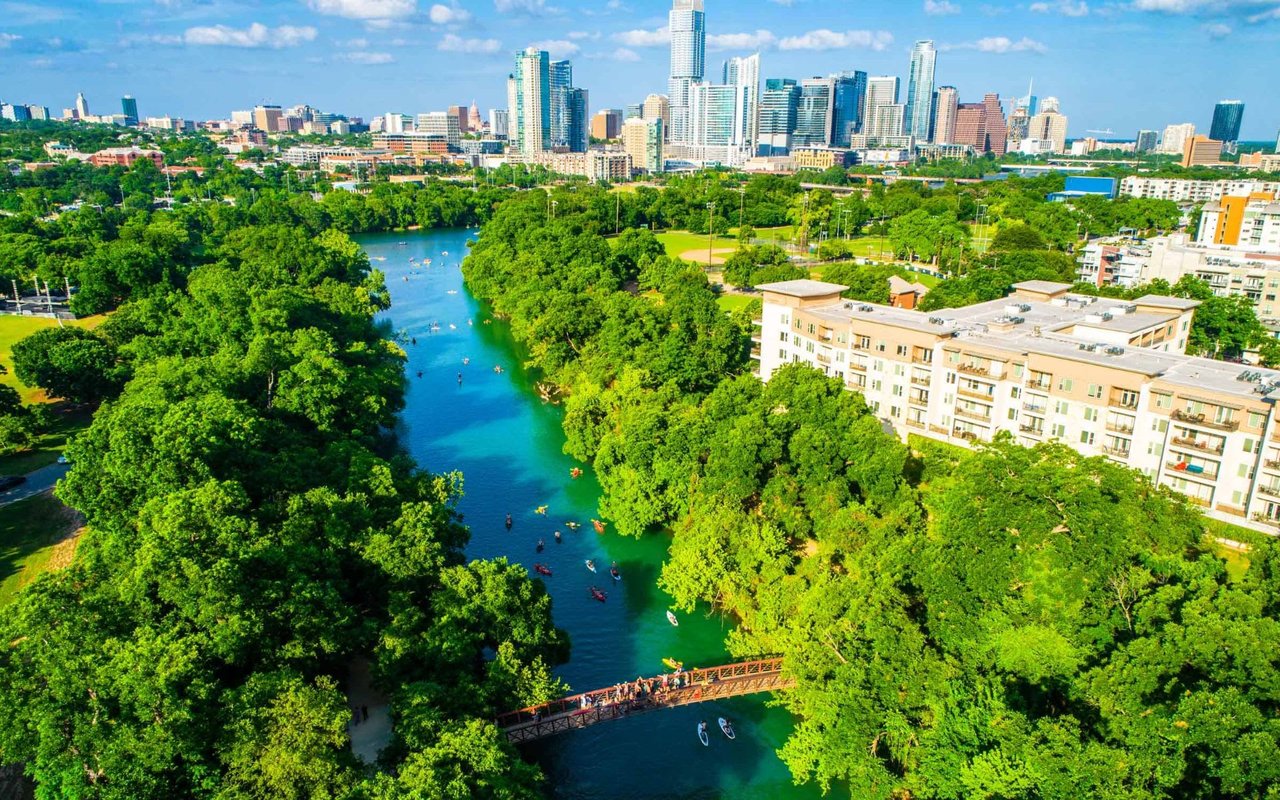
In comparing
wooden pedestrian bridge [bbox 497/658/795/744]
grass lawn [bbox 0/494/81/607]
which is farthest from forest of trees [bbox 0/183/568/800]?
grass lawn [bbox 0/494/81/607]

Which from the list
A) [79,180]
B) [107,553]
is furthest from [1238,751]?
[79,180]

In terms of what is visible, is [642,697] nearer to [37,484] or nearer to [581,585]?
[581,585]

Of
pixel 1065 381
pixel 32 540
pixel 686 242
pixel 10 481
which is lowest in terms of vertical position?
pixel 32 540

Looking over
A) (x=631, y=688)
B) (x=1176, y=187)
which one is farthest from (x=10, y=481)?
(x=1176, y=187)

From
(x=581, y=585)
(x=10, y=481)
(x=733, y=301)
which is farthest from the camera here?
(x=733, y=301)

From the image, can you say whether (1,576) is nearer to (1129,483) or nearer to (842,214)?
(1129,483)

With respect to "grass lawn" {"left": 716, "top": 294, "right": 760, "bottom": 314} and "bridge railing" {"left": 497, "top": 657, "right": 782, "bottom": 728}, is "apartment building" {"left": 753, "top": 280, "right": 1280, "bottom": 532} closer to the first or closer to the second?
"bridge railing" {"left": 497, "top": 657, "right": 782, "bottom": 728}

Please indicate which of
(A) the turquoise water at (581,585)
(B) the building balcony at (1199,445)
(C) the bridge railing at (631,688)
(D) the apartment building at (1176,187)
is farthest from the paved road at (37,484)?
(D) the apartment building at (1176,187)
